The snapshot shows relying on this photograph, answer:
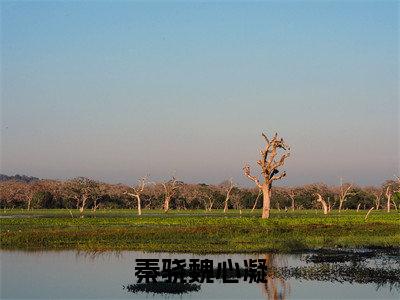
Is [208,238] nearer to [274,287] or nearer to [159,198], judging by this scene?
[274,287]

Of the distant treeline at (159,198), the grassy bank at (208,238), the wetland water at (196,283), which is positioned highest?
the distant treeline at (159,198)

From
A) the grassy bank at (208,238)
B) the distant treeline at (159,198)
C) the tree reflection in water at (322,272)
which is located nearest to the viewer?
the tree reflection in water at (322,272)

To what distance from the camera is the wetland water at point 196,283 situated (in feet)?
69.4

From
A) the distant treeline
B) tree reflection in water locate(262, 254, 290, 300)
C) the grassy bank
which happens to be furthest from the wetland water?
the distant treeline

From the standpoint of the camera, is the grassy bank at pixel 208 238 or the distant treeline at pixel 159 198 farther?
the distant treeline at pixel 159 198

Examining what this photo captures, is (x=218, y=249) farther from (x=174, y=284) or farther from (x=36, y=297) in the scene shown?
(x=36, y=297)

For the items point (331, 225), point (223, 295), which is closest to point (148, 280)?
point (223, 295)

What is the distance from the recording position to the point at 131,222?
54406mm

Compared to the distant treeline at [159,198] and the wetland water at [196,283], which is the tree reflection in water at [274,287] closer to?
the wetland water at [196,283]

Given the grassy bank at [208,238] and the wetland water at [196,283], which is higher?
the grassy bank at [208,238]

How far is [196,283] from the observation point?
22.8m

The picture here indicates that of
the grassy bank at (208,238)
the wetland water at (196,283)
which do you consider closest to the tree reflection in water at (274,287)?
Answer: the wetland water at (196,283)

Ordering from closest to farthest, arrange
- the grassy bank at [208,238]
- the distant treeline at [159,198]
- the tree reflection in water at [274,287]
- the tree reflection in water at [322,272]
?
the tree reflection in water at [274,287]
the tree reflection in water at [322,272]
the grassy bank at [208,238]
the distant treeline at [159,198]

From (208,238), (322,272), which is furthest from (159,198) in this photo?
(322,272)
